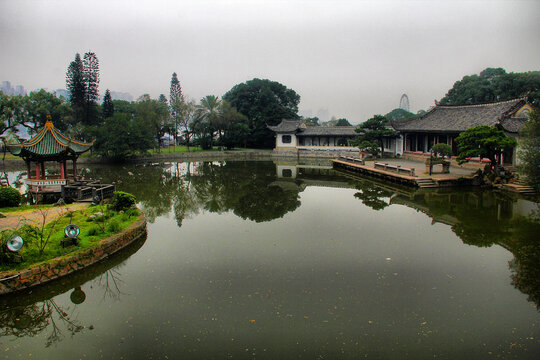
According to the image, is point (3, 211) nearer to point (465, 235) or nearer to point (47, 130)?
point (47, 130)

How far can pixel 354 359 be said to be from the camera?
5.91m

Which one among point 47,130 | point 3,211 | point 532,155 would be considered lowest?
point 3,211

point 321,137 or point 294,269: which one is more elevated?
point 321,137

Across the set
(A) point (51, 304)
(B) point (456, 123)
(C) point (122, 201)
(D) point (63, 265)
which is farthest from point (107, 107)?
(A) point (51, 304)

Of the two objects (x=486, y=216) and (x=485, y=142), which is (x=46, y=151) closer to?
(x=486, y=216)

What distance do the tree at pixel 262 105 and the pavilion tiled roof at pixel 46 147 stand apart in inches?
1396

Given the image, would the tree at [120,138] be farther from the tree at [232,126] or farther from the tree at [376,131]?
the tree at [376,131]

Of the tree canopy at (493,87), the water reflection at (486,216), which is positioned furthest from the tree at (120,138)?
the tree canopy at (493,87)

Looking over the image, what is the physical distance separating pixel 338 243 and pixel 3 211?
13.3 metres

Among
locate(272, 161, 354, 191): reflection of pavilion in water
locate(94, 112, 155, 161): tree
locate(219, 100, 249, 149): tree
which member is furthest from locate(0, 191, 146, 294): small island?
locate(219, 100, 249, 149): tree

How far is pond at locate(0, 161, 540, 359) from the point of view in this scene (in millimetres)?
6312

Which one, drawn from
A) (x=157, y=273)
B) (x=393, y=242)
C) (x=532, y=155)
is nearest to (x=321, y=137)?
(x=532, y=155)

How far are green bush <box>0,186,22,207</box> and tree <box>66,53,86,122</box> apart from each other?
3290 cm

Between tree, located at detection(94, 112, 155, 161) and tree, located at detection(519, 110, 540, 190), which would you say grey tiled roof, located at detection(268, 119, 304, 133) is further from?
tree, located at detection(519, 110, 540, 190)
